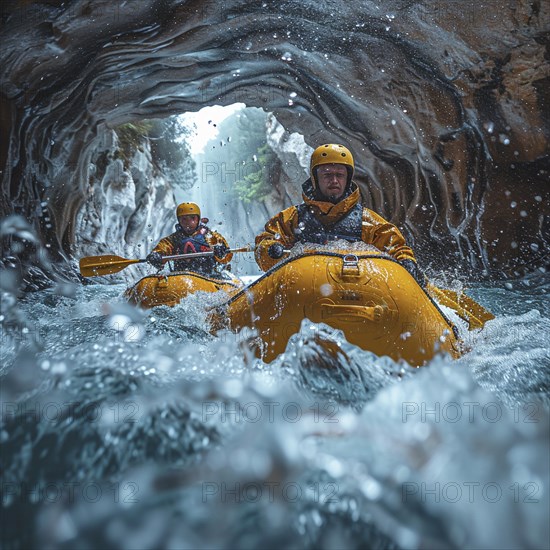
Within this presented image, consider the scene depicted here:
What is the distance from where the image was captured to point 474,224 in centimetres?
629

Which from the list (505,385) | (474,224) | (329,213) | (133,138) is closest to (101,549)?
(505,385)

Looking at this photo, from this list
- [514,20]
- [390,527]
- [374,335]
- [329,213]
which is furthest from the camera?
[514,20]

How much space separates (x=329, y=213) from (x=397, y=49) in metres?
2.84

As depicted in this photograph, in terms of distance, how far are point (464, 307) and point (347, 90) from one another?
385cm

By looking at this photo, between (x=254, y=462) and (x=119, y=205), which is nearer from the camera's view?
(x=254, y=462)

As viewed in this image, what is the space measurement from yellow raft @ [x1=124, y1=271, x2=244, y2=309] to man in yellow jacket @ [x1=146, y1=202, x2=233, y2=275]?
1.44 metres

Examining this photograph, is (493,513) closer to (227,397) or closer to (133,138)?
(227,397)

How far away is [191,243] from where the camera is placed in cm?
686

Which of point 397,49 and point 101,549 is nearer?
point 101,549
